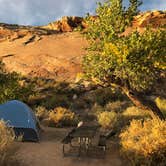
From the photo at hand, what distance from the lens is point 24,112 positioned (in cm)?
1722

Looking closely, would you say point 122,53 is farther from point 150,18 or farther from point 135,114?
point 150,18

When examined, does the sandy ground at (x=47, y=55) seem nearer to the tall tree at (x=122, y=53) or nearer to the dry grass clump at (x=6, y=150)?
the tall tree at (x=122, y=53)

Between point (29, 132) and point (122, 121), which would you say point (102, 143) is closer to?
point (29, 132)

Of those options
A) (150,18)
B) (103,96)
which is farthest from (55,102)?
(150,18)

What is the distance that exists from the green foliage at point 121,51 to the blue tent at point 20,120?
3354 mm

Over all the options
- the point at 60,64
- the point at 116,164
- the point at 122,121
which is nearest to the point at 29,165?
the point at 116,164

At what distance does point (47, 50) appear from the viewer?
36.9 m

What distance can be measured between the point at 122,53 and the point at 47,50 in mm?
23475

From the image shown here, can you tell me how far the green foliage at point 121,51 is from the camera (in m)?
14.2

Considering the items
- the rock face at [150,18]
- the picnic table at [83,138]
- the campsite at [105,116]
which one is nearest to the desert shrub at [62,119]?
the campsite at [105,116]

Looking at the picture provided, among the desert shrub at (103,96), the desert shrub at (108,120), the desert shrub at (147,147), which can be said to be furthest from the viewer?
the desert shrub at (103,96)

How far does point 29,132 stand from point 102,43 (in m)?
4.82

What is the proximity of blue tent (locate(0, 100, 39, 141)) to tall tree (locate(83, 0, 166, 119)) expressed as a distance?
11.2 ft

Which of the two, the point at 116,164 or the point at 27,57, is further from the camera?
the point at 27,57
